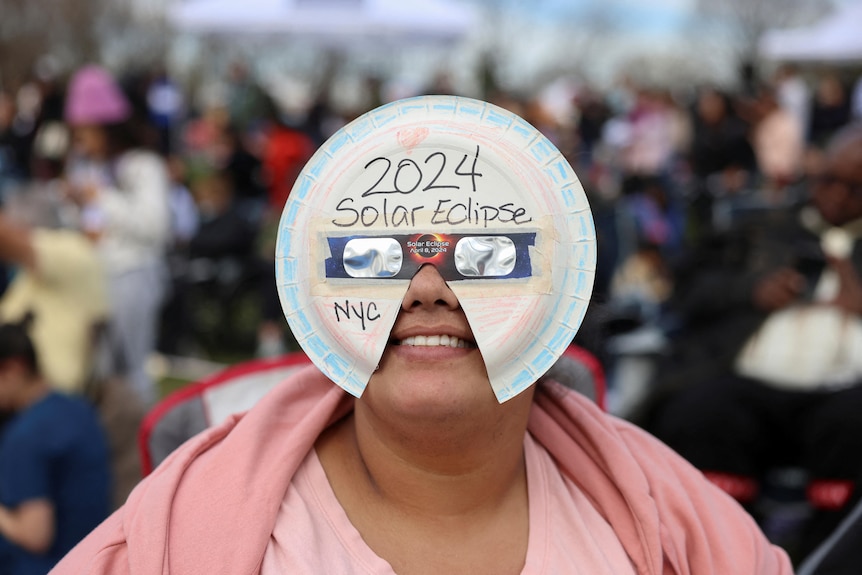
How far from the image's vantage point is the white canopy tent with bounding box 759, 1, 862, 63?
1001 centimetres

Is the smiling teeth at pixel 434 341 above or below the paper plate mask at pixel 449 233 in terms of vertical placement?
below

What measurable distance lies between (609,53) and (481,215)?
35.4 meters

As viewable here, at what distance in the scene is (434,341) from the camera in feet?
4.90

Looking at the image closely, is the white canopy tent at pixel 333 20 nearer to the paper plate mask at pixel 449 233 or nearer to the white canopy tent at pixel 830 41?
the white canopy tent at pixel 830 41

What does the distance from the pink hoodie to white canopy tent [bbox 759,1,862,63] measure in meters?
9.35

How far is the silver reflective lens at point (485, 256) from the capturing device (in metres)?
1.49

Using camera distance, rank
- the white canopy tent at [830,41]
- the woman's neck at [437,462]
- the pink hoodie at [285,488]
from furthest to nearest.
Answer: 1. the white canopy tent at [830,41]
2. the woman's neck at [437,462]
3. the pink hoodie at [285,488]

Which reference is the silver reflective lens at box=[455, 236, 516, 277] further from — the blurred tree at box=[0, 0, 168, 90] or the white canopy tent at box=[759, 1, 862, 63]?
the blurred tree at box=[0, 0, 168, 90]

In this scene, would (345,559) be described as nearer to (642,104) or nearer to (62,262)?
(62,262)

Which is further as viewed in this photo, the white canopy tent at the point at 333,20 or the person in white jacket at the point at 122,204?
the white canopy tent at the point at 333,20

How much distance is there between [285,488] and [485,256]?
0.49m

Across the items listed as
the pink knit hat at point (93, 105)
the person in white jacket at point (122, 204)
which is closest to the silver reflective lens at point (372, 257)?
the person in white jacket at point (122, 204)

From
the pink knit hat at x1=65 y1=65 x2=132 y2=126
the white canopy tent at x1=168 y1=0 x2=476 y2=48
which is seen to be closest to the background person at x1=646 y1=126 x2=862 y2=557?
the pink knit hat at x1=65 y1=65 x2=132 y2=126

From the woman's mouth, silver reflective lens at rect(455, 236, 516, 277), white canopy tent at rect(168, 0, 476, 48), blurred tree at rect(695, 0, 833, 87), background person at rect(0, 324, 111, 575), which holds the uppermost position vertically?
blurred tree at rect(695, 0, 833, 87)
